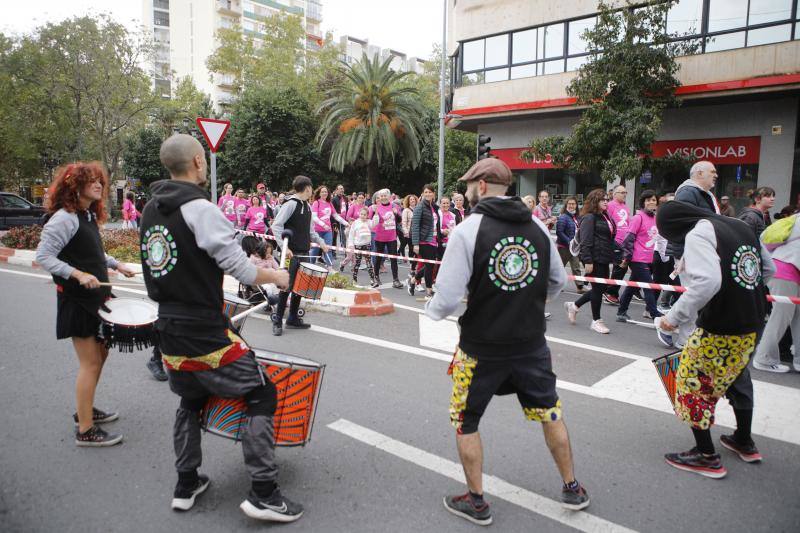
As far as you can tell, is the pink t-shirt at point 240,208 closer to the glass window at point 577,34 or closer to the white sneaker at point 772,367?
the glass window at point 577,34

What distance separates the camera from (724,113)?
17109 mm

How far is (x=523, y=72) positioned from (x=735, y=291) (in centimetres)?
1910

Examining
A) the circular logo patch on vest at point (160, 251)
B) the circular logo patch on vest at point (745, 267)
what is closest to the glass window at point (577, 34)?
the circular logo patch on vest at point (745, 267)

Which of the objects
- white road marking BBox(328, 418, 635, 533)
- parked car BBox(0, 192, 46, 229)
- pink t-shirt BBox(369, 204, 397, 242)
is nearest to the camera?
white road marking BBox(328, 418, 635, 533)

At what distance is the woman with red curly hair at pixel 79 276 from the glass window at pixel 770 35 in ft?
59.3

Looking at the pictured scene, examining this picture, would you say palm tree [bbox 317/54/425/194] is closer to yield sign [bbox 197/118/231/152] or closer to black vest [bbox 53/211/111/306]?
yield sign [bbox 197/118/231/152]

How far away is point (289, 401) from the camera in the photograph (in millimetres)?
3145

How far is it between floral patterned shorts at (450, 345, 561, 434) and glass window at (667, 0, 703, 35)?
17.8 metres

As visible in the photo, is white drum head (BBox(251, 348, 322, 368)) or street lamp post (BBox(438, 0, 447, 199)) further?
street lamp post (BBox(438, 0, 447, 199))

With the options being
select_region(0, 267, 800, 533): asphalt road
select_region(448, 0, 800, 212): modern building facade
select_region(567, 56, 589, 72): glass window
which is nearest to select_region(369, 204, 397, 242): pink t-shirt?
select_region(0, 267, 800, 533): asphalt road

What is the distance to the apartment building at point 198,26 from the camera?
68.2 metres

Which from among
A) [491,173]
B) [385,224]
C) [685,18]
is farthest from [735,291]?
[685,18]

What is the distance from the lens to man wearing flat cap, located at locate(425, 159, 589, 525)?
2.82 meters

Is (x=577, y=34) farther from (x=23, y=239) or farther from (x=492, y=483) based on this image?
(x=492, y=483)
